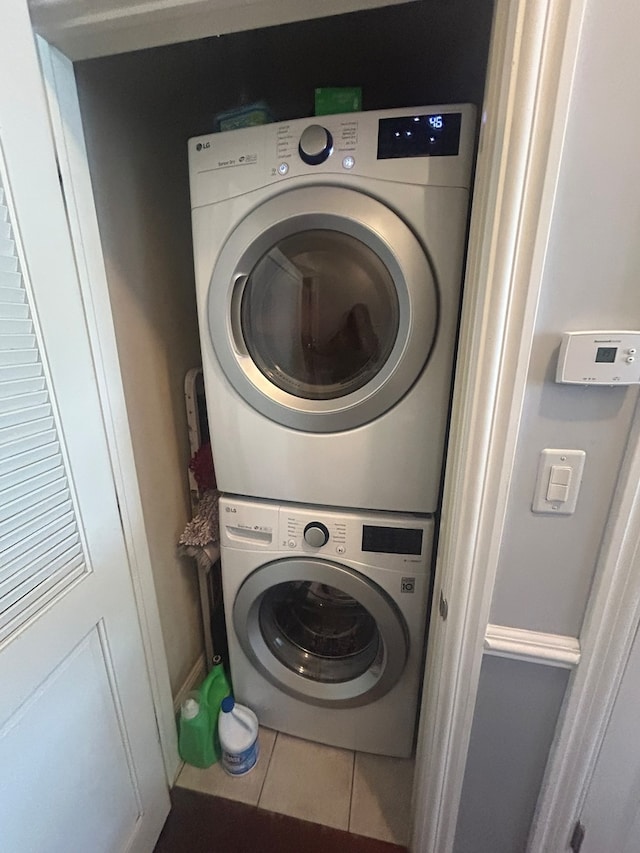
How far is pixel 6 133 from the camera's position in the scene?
67 centimetres

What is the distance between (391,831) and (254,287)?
4.99 feet

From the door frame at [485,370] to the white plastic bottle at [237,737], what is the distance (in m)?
0.49

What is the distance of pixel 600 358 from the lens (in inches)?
24.5

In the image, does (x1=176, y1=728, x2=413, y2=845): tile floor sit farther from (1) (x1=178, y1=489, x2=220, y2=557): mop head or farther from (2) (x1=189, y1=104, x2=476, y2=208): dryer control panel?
(2) (x1=189, y1=104, x2=476, y2=208): dryer control panel

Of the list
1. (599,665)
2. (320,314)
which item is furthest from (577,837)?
(320,314)

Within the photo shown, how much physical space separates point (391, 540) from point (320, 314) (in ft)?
1.93

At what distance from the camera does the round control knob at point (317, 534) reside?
1.10 metres

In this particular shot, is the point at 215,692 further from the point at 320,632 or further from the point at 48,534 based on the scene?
the point at 48,534

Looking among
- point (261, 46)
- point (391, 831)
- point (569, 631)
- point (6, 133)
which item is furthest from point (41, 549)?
point (261, 46)

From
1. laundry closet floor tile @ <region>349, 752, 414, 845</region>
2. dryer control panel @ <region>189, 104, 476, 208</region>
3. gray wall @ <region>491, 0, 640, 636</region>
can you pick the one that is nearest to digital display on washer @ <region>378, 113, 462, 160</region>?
dryer control panel @ <region>189, 104, 476, 208</region>

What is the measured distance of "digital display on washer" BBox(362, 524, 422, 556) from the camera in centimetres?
107

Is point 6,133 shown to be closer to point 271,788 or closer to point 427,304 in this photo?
point 427,304

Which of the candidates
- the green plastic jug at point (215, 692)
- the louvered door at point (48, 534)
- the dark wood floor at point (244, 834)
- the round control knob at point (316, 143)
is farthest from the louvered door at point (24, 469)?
the dark wood floor at point (244, 834)

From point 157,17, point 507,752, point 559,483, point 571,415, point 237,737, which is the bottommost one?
point 237,737
